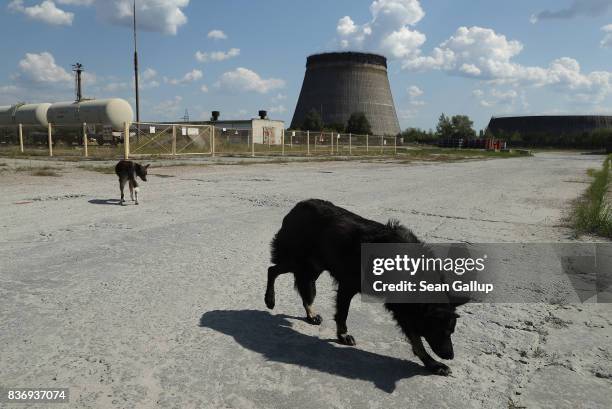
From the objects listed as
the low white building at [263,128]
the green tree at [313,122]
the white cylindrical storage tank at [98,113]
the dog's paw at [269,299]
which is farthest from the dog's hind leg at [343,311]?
the green tree at [313,122]

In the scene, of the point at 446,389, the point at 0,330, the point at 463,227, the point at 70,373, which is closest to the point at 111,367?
the point at 70,373

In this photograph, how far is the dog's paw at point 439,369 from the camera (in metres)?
2.80

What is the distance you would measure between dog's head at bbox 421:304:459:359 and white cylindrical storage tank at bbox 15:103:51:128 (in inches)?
1525

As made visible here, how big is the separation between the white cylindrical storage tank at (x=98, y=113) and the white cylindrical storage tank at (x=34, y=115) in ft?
6.13

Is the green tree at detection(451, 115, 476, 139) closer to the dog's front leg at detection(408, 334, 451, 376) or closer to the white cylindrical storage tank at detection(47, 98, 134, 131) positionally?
the white cylindrical storage tank at detection(47, 98, 134, 131)

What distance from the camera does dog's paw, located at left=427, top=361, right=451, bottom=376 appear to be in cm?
280

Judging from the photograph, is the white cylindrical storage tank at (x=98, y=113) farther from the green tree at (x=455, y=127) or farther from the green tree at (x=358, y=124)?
the green tree at (x=455, y=127)

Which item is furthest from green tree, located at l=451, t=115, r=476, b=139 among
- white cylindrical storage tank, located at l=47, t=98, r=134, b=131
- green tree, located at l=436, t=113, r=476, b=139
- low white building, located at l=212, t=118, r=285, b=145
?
white cylindrical storage tank, located at l=47, t=98, r=134, b=131

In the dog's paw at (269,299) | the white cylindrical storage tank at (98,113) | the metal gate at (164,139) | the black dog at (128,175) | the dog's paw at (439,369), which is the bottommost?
the dog's paw at (439,369)

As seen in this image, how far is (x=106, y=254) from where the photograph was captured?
525 cm

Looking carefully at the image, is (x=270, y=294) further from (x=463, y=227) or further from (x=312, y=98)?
(x=312, y=98)

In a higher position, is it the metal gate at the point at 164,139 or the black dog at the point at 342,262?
→ the metal gate at the point at 164,139

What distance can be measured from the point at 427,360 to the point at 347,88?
80.7 m

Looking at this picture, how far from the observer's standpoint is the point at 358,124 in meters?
78.3
